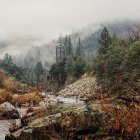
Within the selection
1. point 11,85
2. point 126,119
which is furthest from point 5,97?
point 126,119

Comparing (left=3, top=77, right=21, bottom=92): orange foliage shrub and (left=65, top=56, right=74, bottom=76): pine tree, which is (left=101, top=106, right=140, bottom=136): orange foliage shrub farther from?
(left=65, top=56, right=74, bottom=76): pine tree

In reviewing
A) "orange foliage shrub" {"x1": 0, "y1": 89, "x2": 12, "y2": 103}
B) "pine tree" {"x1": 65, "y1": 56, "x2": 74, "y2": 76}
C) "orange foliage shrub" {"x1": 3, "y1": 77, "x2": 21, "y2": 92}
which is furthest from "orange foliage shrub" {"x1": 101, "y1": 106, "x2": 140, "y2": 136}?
"pine tree" {"x1": 65, "y1": 56, "x2": 74, "y2": 76}

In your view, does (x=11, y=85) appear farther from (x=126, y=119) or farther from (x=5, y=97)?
(x=126, y=119)

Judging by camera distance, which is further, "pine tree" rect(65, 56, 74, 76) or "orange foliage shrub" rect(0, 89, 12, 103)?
"pine tree" rect(65, 56, 74, 76)

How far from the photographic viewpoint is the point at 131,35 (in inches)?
505

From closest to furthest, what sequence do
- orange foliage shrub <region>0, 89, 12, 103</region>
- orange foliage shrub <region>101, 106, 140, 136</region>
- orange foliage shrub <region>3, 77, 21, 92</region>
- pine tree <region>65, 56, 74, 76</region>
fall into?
orange foliage shrub <region>101, 106, 140, 136</region> < orange foliage shrub <region>0, 89, 12, 103</region> < orange foliage shrub <region>3, 77, 21, 92</region> < pine tree <region>65, 56, 74, 76</region>

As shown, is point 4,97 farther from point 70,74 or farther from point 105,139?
point 70,74

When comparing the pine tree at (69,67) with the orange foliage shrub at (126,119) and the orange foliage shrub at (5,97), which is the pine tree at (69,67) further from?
the orange foliage shrub at (126,119)

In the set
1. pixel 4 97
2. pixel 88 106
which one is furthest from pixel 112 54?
pixel 88 106

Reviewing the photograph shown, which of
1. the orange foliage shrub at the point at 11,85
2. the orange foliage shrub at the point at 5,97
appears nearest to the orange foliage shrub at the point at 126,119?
the orange foliage shrub at the point at 5,97

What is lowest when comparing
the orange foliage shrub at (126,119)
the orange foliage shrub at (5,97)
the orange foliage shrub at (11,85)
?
the orange foliage shrub at (11,85)

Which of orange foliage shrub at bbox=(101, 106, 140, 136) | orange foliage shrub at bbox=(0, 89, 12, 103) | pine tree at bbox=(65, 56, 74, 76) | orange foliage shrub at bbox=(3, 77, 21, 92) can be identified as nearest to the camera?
orange foliage shrub at bbox=(101, 106, 140, 136)

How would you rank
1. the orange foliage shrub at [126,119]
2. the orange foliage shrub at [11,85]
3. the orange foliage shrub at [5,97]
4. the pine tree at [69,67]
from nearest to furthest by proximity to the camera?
the orange foliage shrub at [126,119] < the orange foliage shrub at [5,97] < the orange foliage shrub at [11,85] < the pine tree at [69,67]

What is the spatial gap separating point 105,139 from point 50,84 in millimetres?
3809
